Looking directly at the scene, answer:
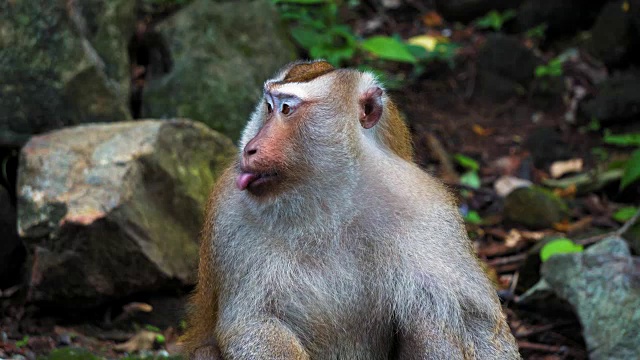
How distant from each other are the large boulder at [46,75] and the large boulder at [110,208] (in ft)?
1.09

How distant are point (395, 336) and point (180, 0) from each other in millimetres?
5325

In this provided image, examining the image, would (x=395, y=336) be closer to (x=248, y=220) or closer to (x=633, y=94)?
(x=248, y=220)

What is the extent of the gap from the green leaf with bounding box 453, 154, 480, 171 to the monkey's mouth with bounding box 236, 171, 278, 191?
539cm

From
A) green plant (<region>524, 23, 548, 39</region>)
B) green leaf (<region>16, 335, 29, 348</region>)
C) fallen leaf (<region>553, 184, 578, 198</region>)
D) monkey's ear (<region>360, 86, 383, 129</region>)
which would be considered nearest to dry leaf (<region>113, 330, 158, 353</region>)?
green leaf (<region>16, 335, 29, 348</region>)

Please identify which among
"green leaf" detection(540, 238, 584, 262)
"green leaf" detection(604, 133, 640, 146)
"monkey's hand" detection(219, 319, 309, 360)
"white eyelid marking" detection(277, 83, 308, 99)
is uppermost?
"white eyelid marking" detection(277, 83, 308, 99)

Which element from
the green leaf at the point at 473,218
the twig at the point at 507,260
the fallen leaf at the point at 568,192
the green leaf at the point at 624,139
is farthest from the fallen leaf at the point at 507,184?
the twig at the point at 507,260

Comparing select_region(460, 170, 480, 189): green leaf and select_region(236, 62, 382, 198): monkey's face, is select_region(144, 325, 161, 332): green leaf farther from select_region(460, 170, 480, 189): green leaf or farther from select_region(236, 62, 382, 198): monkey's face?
select_region(460, 170, 480, 189): green leaf

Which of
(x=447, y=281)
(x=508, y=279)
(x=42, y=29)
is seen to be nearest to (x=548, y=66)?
(x=508, y=279)

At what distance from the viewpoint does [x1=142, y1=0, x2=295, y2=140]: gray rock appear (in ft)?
24.4

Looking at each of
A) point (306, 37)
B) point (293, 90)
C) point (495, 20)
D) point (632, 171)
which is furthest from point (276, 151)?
point (495, 20)

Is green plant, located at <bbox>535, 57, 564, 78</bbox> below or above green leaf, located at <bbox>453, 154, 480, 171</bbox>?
above

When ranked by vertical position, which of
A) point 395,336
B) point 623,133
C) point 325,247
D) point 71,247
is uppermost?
point 325,247

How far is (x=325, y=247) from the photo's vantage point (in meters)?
3.70

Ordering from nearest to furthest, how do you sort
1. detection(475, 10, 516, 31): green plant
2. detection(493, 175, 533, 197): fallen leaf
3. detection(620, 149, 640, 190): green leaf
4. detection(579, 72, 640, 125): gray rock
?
detection(620, 149, 640, 190): green leaf < detection(493, 175, 533, 197): fallen leaf < detection(579, 72, 640, 125): gray rock < detection(475, 10, 516, 31): green plant
